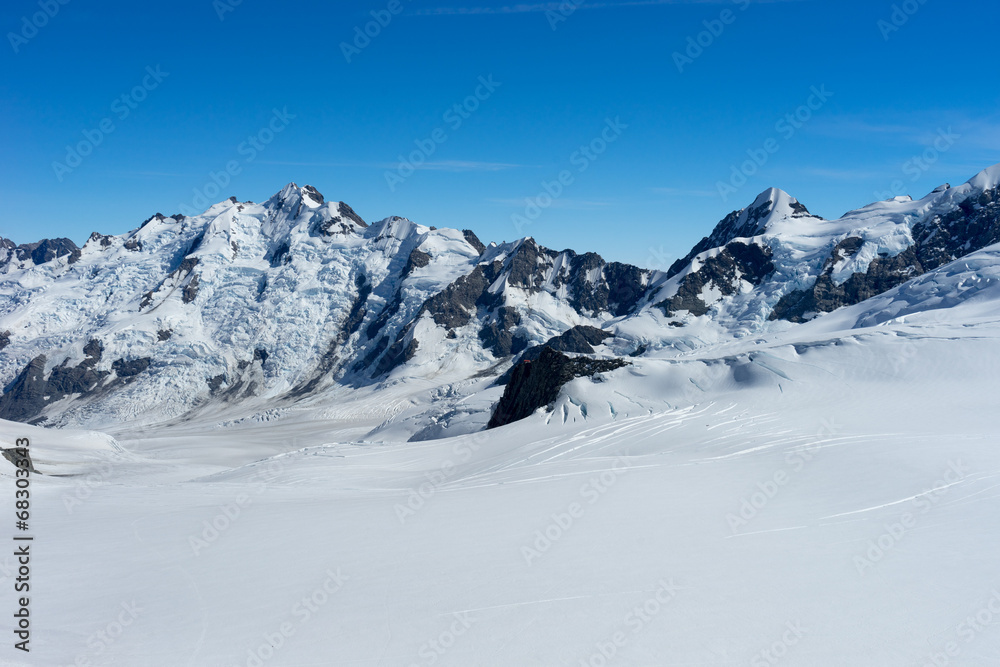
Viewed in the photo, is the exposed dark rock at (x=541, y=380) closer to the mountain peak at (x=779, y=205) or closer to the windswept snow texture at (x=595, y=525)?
the windswept snow texture at (x=595, y=525)

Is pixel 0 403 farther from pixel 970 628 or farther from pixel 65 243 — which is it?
pixel 970 628

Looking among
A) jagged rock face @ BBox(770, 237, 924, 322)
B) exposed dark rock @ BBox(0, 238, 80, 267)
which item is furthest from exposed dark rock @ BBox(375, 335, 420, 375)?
exposed dark rock @ BBox(0, 238, 80, 267)

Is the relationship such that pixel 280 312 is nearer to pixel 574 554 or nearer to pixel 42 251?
pixel 42 251

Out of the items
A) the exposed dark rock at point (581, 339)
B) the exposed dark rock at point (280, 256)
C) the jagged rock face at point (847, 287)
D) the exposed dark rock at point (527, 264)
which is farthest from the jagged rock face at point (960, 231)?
the exposed dark rock at point (280, 256)

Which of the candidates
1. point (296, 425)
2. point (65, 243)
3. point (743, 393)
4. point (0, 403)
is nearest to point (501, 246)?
point (296, 425)

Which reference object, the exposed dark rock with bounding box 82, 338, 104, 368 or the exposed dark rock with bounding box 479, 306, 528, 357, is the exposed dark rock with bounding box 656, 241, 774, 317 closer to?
the exposed dark rock with bounding box 479, 306, 528, 357
